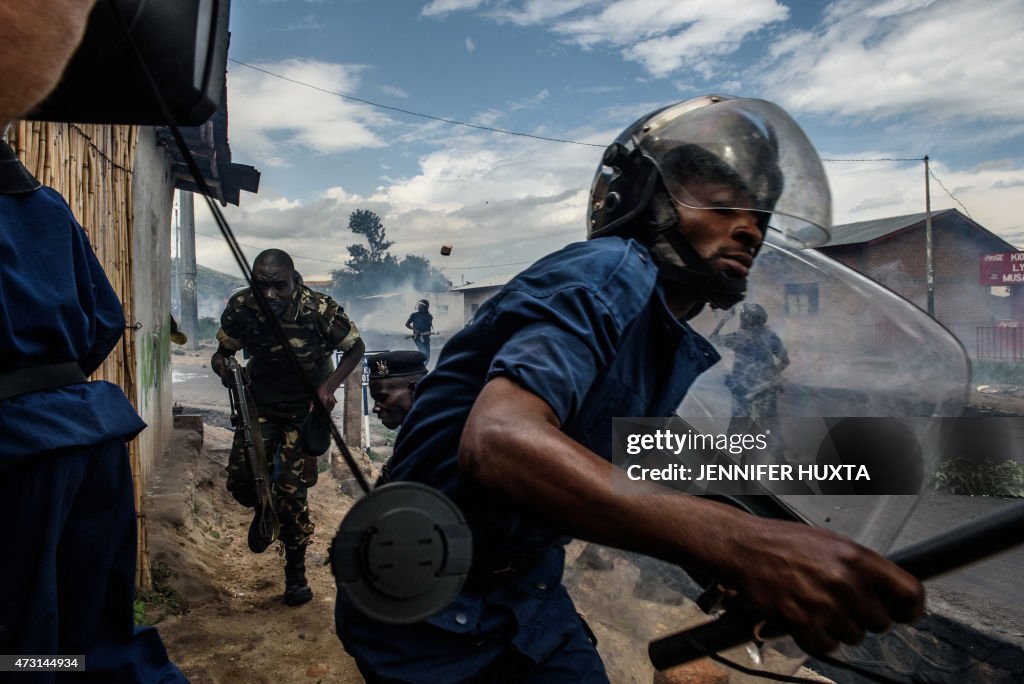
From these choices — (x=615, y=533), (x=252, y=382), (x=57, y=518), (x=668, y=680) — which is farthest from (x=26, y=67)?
(x=252, y=382)

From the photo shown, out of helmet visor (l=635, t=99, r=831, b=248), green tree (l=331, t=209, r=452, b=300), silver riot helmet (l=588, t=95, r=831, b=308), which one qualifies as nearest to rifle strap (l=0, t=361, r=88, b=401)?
silver riot helmet (l=588, t=95, r=831, b=308)

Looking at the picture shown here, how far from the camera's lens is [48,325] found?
1.18 meters

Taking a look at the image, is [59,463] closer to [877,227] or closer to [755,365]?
[755,365]

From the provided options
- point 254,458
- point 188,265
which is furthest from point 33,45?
point 188,265

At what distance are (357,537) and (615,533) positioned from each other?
0.37 meters

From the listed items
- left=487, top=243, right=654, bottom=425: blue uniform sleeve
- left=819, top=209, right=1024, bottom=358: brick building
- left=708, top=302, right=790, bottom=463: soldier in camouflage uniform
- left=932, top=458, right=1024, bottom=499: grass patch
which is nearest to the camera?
left=487, top=243, right=654, bottom=425: blue uniform sleeve

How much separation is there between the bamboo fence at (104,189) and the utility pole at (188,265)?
10864 millimetres

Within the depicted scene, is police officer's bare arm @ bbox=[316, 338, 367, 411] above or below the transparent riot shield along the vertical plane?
below

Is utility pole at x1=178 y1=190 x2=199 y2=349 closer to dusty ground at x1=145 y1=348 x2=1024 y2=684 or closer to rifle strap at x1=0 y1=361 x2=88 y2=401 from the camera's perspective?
dusty ground at x1=145 y1=348 x2=1024 y2=684

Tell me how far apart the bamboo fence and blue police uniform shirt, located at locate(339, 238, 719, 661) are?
1.67 meters

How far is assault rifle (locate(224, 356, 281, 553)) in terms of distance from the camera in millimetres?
4379
